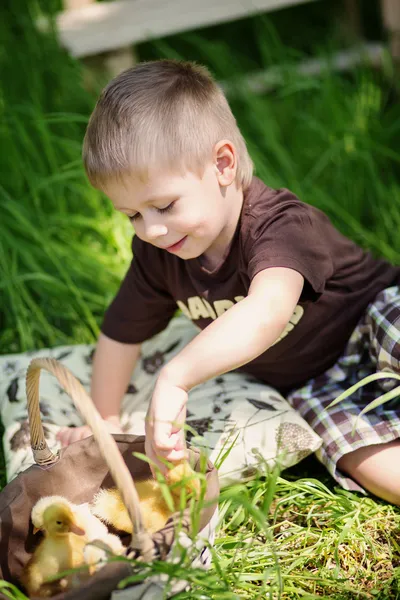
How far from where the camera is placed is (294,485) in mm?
1434

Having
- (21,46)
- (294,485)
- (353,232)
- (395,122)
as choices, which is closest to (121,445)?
(294,485)

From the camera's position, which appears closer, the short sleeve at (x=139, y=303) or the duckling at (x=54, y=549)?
the duckling at (x=54, y=549)

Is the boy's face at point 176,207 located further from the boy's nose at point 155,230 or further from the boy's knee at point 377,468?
the boy's knee at point 377,468

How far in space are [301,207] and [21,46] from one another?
5.54 ft

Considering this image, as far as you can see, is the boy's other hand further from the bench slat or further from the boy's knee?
the bench slat

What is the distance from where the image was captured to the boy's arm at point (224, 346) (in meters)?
1.14

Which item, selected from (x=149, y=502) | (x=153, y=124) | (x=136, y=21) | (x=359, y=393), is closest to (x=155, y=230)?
(x=153, y=124)

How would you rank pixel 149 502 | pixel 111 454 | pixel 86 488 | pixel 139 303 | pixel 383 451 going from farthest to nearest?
pixel 139 303, pixel 383 451, pixel 86 488, pixel 149 502, pixel 111 454

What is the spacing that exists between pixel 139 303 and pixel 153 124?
52cm

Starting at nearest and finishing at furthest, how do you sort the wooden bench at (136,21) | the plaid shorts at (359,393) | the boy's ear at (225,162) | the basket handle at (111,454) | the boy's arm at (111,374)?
the basket handle at (111,454) → the boy's ear at (225,162) → the plaid shorts at (359,393) → the boy's arm at (111,374) → the wooden bench at (136,21)

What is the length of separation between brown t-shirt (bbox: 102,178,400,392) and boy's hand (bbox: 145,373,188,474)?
12.1 inches

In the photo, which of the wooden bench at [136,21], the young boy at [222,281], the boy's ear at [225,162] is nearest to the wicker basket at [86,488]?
the young boy at [222,281]

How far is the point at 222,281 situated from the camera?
1.53 metres

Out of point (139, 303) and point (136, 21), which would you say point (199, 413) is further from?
point (136, 21)
